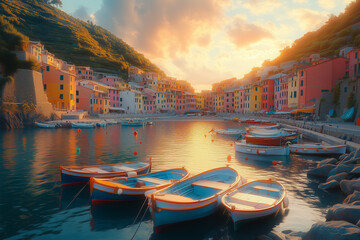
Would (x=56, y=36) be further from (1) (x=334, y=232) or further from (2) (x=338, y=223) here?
(1) (x=334, y=232)

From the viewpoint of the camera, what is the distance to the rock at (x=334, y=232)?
703 cm

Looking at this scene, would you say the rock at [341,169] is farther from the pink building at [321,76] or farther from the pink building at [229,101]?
the pink building at [229,101]

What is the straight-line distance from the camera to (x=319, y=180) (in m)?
17.1

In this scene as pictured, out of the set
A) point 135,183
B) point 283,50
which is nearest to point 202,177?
point 135,183

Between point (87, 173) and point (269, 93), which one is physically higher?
point (269, 93)

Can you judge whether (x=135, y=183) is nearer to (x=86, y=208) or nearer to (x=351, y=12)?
(x=86, y=208)

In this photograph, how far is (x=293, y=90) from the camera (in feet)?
225

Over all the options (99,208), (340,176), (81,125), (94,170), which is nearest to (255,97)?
(81,125)

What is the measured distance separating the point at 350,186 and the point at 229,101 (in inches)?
4327

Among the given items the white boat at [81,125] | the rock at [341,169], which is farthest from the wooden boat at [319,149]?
the white boat at [81,125]

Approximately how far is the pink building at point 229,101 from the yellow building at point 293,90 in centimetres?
4799

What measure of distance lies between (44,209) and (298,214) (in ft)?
41.7

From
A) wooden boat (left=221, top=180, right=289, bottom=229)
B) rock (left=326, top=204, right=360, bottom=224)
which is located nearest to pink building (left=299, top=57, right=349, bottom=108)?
wooden boat (left=221, top=180, right=289, bottom=229)

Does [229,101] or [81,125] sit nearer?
[81,125]
